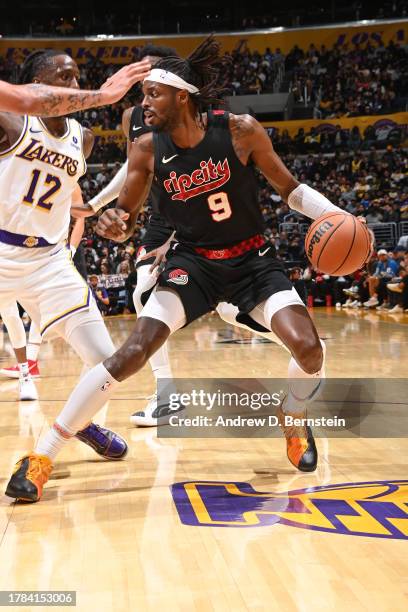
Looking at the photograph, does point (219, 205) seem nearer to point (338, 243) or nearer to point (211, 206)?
point (211, 206)

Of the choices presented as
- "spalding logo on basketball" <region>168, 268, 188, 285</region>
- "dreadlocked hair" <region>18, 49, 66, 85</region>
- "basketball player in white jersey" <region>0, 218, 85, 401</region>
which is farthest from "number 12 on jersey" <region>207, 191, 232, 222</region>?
"basketball player in white jersey" <region>0, 218, 85, 401</region>

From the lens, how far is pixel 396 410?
5.66 m

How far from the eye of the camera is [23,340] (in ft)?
23.7

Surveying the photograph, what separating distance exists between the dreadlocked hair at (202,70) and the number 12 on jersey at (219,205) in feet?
1.62

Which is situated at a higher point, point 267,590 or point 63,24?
point 63,24

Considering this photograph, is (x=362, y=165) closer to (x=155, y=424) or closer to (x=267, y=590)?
(x=155, y=424)

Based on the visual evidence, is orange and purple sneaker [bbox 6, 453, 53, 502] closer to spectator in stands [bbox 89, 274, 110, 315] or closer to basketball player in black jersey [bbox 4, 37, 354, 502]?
basketball player in black jersey [bbox 4, 37, 354, 502]

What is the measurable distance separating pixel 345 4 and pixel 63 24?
473 inches

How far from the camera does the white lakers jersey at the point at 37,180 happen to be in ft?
14.1

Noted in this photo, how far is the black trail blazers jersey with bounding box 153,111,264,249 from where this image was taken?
4141 mm

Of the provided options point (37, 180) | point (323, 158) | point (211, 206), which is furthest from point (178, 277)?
point (323, 158)

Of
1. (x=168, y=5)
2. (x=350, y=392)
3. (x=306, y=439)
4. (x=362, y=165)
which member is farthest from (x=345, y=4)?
(x=306, y=439)

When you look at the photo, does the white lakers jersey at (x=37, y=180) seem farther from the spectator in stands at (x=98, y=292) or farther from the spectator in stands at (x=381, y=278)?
the spectator in stands at (x=381, y=278)

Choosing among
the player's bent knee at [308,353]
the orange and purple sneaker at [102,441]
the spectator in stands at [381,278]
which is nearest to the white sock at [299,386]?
the player's bent knee at [308,353]
